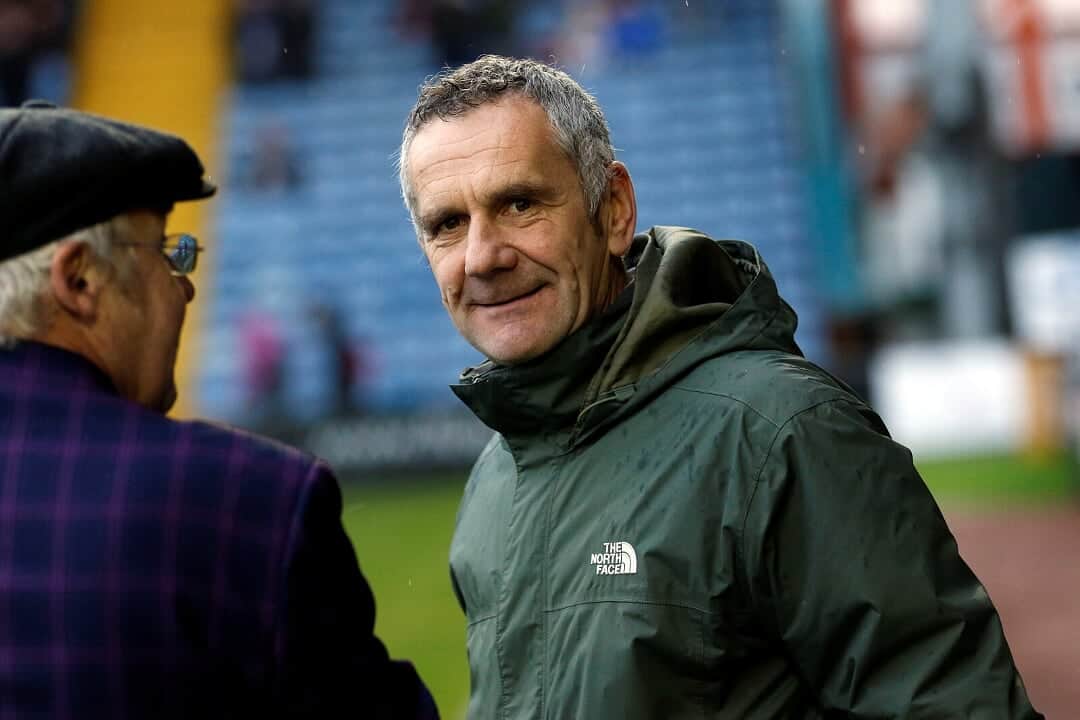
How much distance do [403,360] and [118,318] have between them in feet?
42.9

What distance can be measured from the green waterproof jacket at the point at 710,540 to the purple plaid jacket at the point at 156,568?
0.36m

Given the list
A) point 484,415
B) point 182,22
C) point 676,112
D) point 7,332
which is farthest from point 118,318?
point 182,22

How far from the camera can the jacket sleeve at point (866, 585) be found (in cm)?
133

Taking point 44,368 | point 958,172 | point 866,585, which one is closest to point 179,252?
point 44,368

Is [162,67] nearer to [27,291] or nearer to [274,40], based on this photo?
[274,40]

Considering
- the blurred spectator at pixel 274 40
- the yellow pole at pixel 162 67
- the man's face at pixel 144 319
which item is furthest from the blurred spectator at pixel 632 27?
the man's face at pixel 144 319

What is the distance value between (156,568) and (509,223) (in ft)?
2.21

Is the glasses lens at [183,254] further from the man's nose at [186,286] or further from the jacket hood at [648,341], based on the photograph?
the jacket hood at [648,341]

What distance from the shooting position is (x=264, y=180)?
15.2 m

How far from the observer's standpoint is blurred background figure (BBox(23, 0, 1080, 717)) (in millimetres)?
13492

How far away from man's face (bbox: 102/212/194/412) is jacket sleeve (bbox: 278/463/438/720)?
0.69ft

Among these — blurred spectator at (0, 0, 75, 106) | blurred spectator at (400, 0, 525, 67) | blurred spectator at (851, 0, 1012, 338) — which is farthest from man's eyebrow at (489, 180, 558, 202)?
blurred spectator at (0, 0, 75, 106)

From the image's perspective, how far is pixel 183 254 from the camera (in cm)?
139

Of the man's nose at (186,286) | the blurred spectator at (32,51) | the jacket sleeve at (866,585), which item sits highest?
the blurred spectator at (32,51)
